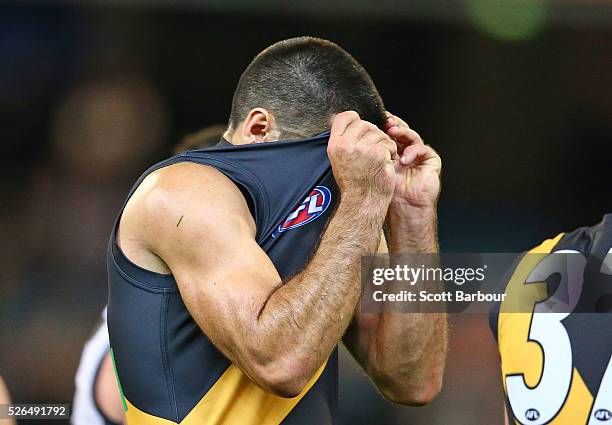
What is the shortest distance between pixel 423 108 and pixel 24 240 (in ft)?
4.47

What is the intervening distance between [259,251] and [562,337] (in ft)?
3.47

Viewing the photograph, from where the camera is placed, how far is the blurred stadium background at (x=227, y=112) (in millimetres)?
2777

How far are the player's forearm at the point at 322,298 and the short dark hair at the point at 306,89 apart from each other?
0.81 ft

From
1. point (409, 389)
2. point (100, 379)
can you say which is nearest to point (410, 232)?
point (409, 389)

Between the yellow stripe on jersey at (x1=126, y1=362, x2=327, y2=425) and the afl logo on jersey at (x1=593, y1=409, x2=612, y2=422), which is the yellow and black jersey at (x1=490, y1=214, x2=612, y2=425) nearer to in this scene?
the afl logo on jersey at (x1=593, y1=409, x2=612, y2=422)

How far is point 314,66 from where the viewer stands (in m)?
1.78

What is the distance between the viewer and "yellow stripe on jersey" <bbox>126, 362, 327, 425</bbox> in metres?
1.53

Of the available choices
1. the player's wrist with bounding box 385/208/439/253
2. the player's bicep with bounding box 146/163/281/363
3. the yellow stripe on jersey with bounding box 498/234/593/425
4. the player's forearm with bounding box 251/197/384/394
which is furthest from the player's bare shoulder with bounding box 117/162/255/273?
the yellow stripe on jersey with bounding box 498/234/593/425

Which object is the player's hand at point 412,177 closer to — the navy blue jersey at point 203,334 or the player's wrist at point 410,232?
the player's wrist at point 410,232

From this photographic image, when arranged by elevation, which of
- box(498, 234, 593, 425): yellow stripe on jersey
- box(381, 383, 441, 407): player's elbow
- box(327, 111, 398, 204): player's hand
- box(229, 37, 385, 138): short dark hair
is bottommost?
box(498, 234, 593, 425): yellow stripe on jersey

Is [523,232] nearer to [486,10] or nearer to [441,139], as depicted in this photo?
[441,139]
